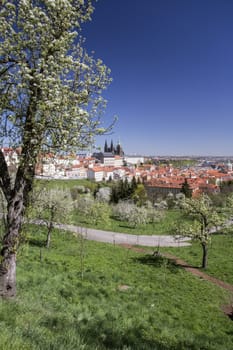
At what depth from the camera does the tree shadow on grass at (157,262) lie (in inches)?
720

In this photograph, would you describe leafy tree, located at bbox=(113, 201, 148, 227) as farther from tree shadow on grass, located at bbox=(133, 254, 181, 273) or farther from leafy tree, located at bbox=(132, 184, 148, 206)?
tree shadow on grass, located at bbox=(133, 254, 181, 273)

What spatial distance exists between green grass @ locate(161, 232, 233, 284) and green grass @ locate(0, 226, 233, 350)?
287cm

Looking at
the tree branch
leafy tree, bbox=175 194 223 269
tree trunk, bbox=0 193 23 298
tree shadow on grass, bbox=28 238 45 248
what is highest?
the tree branch

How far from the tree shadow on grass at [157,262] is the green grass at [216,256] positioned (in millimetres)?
2273

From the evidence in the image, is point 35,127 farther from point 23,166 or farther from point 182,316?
point 182,316

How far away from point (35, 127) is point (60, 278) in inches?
333

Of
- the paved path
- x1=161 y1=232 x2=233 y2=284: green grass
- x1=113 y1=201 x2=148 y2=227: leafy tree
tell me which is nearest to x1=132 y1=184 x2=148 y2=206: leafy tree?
x1=113 y1=201 x2=148 y2=227: leafy tree

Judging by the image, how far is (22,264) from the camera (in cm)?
1198

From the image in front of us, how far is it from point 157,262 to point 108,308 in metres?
11.4

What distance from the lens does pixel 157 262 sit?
19.6 metres

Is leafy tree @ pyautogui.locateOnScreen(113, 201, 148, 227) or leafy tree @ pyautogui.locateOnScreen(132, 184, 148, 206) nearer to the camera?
leafy tree @ pyautogui.locateOnScreen(113, 201, 148, 227)

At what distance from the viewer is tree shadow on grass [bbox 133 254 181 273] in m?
18.3

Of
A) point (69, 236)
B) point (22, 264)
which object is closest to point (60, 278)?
point (22, 264)

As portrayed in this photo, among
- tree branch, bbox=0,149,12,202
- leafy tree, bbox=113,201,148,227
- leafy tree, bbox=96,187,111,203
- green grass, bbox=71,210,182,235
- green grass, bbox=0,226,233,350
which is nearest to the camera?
green grass, bbox=0,226,233,350
